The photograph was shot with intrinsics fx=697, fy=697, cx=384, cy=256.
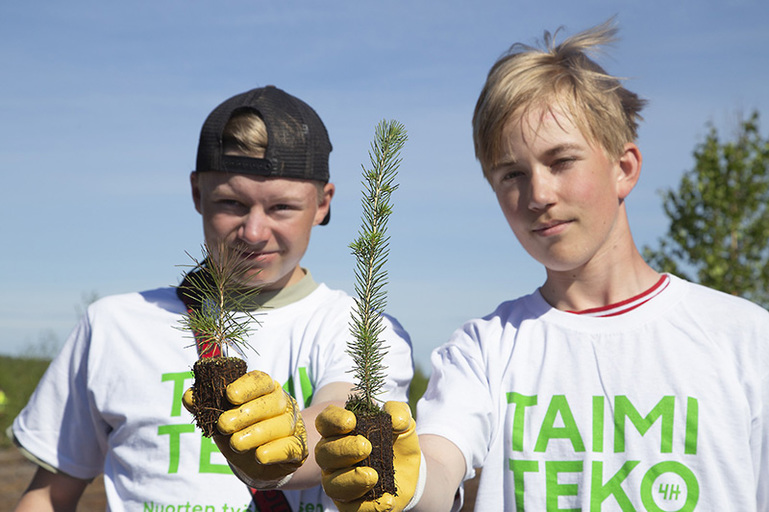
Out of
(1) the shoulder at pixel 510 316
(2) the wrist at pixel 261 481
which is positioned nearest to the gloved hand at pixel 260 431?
(2) the wrist at pixel 261 481

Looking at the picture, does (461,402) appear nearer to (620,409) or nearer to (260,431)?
(620,409)

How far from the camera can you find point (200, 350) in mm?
2506

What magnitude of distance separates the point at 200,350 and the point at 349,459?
3.51 feet

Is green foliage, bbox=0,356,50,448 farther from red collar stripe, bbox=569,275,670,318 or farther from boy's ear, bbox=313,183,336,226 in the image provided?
red collar stripe, bbox=569,275,670,318

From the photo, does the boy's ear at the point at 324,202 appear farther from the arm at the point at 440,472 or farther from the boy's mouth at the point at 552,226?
the arm at the point at 440,472

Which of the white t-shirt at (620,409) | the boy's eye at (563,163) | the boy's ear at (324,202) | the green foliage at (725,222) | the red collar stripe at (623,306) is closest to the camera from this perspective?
the white t-shirt at (620,409)

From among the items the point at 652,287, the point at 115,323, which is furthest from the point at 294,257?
the point at 652,287

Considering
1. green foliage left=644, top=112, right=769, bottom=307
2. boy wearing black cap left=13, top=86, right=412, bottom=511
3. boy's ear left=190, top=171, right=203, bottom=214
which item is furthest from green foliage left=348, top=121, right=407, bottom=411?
green foliage left=644, top=112, right=769, bottom=307

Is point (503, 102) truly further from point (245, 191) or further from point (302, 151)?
point (245, 191)

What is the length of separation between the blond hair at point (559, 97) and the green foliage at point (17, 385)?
10928mm

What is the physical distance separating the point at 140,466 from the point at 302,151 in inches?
56.0

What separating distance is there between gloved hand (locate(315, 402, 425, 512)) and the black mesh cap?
4.39 feet

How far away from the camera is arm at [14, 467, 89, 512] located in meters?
3.12

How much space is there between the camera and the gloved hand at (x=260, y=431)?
1.64 meters
